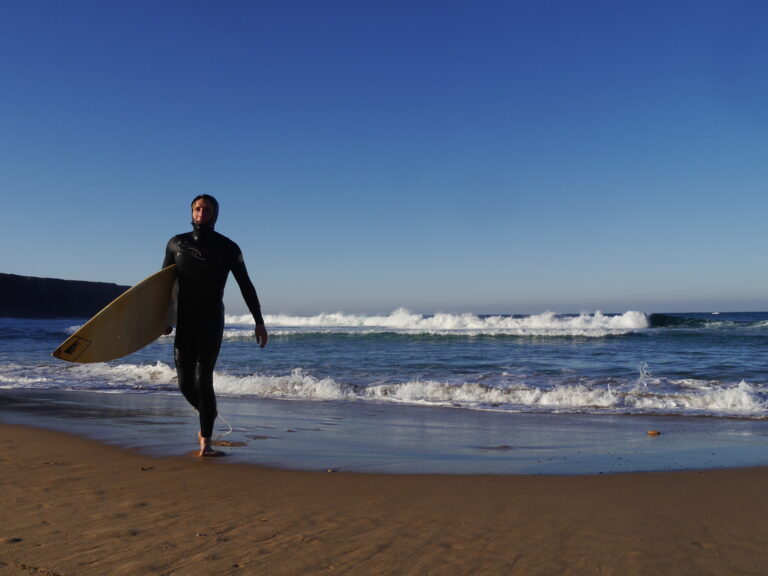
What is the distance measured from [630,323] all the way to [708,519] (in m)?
35.4

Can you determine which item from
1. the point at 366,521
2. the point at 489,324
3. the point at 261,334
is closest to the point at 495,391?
the point at 261,334

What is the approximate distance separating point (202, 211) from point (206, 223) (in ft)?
0.29

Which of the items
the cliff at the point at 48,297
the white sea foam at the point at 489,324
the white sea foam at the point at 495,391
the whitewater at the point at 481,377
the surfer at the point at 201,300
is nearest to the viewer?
the surfer at the point at 201,300

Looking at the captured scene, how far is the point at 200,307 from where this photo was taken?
4172mm

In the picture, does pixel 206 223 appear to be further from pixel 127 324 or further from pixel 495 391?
pixel 495 391

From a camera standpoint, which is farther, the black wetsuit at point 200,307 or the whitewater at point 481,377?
the whitewater at point 481,377

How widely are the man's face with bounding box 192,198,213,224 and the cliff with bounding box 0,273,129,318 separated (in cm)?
7321

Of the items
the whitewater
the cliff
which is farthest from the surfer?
the cliff

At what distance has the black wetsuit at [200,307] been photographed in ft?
13.7

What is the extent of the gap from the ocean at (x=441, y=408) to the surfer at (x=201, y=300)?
0.61m

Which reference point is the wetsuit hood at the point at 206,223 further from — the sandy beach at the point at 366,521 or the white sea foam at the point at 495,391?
the white sea foam at the point at 495,391

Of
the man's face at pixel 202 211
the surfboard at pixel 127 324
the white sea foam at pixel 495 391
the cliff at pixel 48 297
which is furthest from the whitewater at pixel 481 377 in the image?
the cliff at pixel 48 297

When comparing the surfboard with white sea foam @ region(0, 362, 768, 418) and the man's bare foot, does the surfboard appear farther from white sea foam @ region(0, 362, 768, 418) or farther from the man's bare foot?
white sea foam @ region(0, 362, 768, 418)

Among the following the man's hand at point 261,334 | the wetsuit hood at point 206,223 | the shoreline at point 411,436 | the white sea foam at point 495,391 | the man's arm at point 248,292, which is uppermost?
the wetsuit hood at point 206,223
